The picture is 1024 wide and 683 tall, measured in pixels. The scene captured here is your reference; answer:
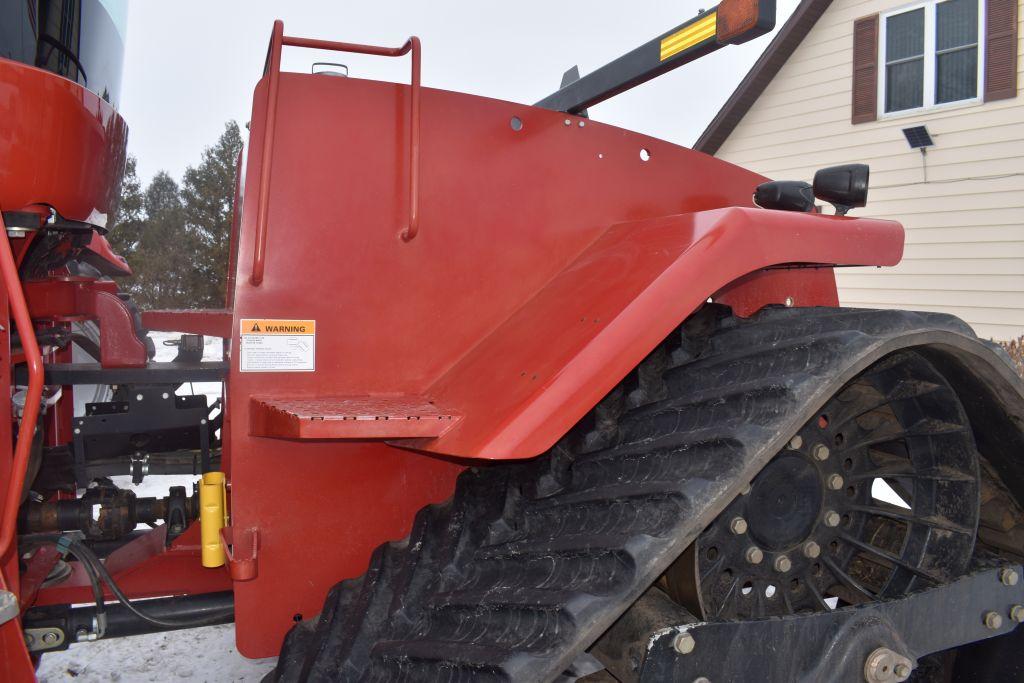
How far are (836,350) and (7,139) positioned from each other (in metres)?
1.87

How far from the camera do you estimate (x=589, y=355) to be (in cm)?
175

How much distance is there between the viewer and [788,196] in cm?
253

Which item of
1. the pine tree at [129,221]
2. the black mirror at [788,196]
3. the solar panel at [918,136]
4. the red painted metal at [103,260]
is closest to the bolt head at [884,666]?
the black mirror at [788,196]

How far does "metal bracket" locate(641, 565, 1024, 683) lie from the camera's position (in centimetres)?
177

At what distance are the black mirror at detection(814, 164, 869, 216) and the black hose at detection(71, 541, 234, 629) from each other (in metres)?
2.16

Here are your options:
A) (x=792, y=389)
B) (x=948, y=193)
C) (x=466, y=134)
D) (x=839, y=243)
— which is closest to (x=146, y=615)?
(x=466, y=134)

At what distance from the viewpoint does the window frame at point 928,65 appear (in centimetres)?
964

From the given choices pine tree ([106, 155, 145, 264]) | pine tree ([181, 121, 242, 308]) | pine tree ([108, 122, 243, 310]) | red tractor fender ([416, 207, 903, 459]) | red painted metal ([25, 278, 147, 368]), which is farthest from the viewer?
pine tree ([181, 121, 242, 308])

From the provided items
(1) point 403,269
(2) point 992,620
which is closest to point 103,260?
(1) point 403,269

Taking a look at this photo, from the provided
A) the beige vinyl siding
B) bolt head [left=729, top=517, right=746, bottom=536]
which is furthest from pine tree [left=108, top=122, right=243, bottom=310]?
bolt head [left=729, top=517, right=746, bottom=536]

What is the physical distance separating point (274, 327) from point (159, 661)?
211cm

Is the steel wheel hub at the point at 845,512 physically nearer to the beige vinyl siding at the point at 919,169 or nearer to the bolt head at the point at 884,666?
the bolt head at the point at 884,666

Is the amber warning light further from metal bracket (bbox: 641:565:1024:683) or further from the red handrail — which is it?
the red handrail

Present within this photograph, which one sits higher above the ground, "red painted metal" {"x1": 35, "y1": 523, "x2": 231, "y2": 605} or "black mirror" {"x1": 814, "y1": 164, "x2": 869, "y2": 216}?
"black mirror" {"x1": 814, "y1": 164, "x2": 869, "y2": 216}
